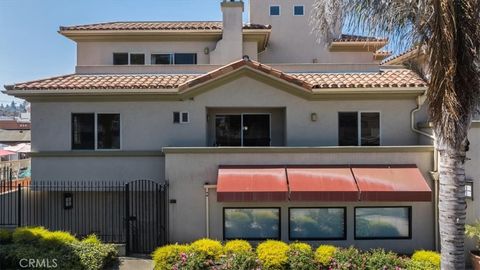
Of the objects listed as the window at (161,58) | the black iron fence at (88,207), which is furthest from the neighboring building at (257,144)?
the window at (161,58)

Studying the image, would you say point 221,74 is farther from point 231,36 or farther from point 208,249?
point 208,249

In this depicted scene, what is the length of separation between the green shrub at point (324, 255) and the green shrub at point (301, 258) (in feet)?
0.73

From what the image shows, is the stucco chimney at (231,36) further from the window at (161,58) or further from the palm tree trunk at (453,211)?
the palm tree trunk at (453,211)

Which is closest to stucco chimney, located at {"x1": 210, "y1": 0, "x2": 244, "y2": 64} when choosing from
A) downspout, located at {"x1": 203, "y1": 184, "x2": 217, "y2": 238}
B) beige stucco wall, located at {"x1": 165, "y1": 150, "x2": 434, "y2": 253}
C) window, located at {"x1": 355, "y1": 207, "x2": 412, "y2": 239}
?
beige stucco wall, located at {"x1": 165, "y1": 150, "x2": 434, "y2": 253}

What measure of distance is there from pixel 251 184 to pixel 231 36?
12.1 metres

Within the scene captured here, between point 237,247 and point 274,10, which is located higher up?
point 274,10

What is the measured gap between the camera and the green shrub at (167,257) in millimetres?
14125

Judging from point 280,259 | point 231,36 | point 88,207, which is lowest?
point 280,259

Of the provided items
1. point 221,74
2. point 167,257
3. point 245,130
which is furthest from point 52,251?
point 221,74

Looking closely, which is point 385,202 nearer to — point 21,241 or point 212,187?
point 212,187

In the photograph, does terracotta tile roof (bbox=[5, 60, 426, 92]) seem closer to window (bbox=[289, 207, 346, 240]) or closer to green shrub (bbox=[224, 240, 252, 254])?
window (bbox=[289, 207, 346, 240])

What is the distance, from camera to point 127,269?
1505 centimetres

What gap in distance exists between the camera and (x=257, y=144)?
64.0ft

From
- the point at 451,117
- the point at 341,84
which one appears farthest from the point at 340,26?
the point at 341,84
